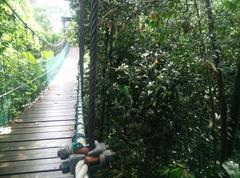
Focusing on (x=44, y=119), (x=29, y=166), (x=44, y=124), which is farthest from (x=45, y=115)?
(x=29, y=166)

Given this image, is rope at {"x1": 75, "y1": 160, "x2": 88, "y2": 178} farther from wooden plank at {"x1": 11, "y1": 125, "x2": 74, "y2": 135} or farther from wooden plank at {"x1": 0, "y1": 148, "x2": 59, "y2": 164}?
wooden plank at {"x1": 11, "y1": 125, "x2": 74, "y2": 135}

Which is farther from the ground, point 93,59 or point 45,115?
point 93,59

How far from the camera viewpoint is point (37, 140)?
3.55m

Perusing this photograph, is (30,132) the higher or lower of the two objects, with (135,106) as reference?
lower

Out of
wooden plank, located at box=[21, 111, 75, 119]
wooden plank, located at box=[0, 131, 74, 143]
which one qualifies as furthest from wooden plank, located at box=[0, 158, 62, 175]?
wooden plank, located at box=[21, 111, 75, 119]

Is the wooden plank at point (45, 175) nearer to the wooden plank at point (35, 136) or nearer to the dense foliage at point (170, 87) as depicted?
the dense foliage at point (170, 87)

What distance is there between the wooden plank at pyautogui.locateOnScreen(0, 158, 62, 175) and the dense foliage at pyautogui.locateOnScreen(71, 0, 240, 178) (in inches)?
32.0

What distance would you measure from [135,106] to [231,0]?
6.32ft

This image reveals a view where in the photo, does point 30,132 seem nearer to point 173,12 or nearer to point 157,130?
point 157,130

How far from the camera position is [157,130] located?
343 cm

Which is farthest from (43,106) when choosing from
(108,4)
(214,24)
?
(214,24)

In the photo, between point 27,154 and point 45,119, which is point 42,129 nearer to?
point 45,119

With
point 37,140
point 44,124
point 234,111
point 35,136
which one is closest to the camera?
point 234,111

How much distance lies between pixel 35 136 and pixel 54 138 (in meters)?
0.27
